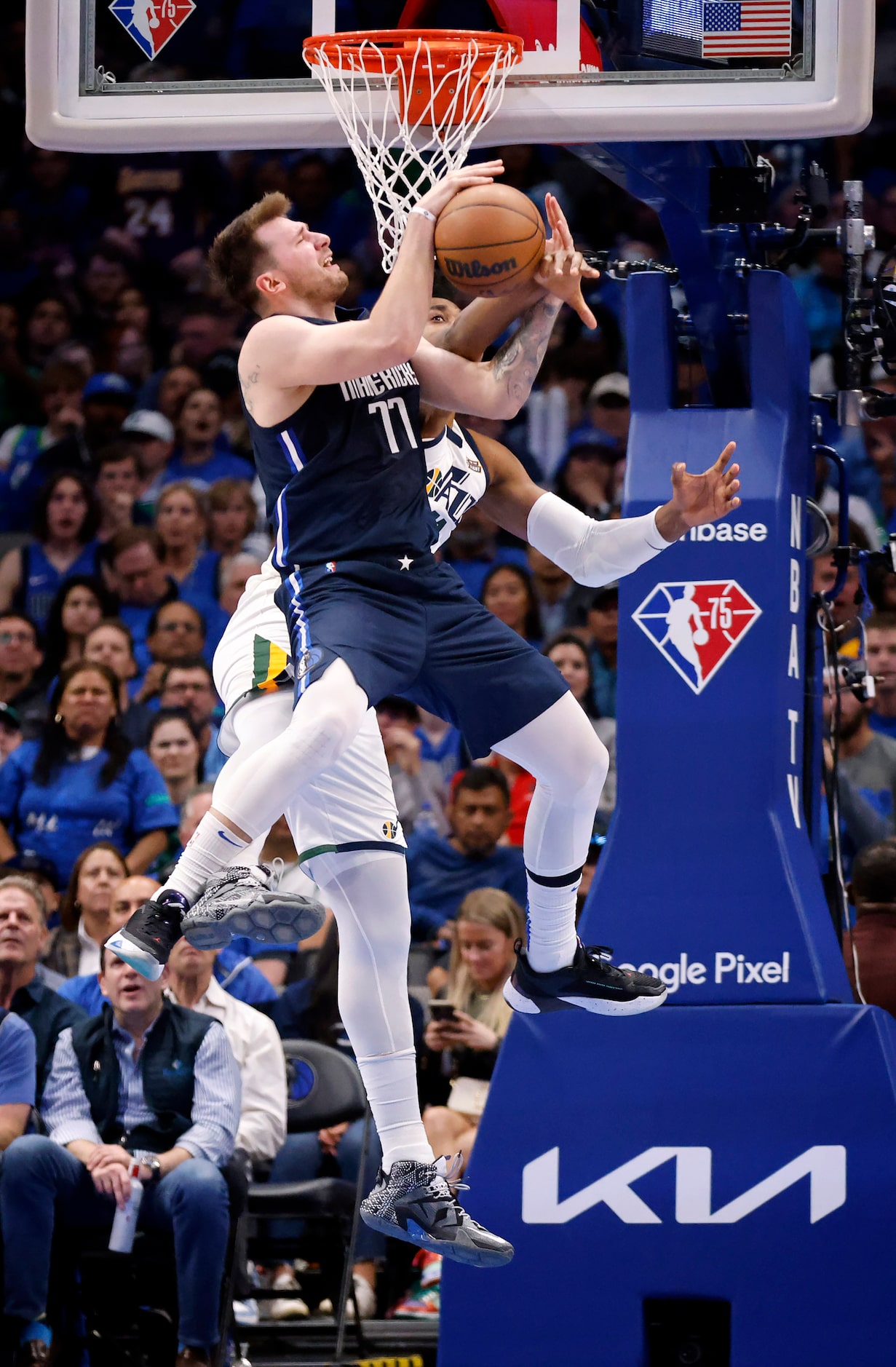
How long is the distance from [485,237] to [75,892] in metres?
4.91

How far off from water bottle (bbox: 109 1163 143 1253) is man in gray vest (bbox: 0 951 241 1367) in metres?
0.03

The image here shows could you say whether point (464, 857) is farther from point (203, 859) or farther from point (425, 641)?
point (203, 859)

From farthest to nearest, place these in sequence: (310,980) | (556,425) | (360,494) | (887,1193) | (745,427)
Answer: (556,425), (310,980), (745,427), (887,1193), (360,494)

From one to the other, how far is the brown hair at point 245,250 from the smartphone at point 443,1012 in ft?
12.0

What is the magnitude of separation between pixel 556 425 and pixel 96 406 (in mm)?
2897

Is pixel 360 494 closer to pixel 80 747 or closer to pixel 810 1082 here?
pixel 810 1082

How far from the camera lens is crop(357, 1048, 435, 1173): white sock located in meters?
5.45

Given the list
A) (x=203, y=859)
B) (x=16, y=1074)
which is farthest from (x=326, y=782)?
(x=16, y=1074)

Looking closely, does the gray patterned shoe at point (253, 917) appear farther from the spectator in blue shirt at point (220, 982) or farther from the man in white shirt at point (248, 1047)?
the spectator in blue shirt at point (220, 982)

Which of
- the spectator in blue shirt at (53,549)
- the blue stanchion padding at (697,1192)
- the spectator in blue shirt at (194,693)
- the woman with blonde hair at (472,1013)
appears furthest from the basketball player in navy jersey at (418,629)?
the spectator in blue shirt at (53,549)

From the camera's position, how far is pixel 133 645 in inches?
432

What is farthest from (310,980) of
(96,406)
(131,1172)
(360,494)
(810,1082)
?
(96,406)

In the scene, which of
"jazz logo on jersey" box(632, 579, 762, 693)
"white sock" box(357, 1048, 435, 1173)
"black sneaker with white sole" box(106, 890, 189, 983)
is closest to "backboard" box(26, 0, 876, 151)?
"jazz logo on jersey" box(632, 579, 762, 693)

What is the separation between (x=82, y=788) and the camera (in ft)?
32.6
